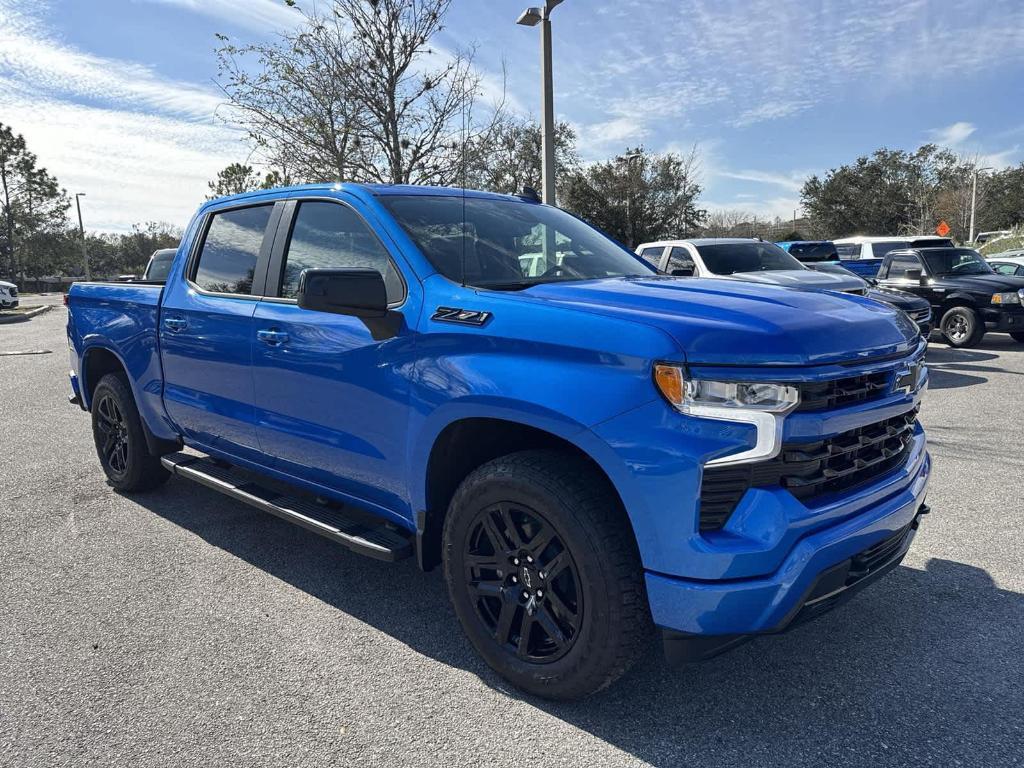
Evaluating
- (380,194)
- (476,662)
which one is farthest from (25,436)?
(476,662)

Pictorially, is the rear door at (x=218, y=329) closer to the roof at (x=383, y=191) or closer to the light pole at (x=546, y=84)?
the roof at (x=383, y=191)

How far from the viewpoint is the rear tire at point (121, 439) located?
462 centimetres

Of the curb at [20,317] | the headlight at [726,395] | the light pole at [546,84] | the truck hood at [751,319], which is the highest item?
the light pole at [546,84]

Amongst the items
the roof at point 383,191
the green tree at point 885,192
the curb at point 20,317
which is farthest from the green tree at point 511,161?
the green tree at point 885,192

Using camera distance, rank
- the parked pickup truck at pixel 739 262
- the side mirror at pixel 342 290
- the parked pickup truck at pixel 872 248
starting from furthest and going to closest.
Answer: the parked pickup truck at pixel 872 248 → the parked pickup truck at pixel 739 262 → the side mirror at pixel 342 290

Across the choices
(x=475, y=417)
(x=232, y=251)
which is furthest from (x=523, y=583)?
(x=232, y=251)

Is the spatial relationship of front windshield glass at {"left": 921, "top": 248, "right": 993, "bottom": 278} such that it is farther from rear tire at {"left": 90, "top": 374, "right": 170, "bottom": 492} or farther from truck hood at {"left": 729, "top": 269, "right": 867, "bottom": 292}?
rear tire at {"left": 90, "top": 374, "right": 170, "bottom": 492}

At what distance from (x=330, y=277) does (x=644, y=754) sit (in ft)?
6.25

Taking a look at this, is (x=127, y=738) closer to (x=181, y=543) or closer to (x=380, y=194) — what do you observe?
(x=181, y=543)

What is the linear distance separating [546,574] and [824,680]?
3.82ft

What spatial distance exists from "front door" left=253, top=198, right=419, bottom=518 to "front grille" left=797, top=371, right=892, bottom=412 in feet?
4.58

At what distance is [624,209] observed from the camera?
39.8m

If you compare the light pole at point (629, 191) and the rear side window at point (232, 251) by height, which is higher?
the light pole at point (629, 191)

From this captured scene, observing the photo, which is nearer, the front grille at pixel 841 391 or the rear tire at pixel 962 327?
the front grille at pixel 841 391
